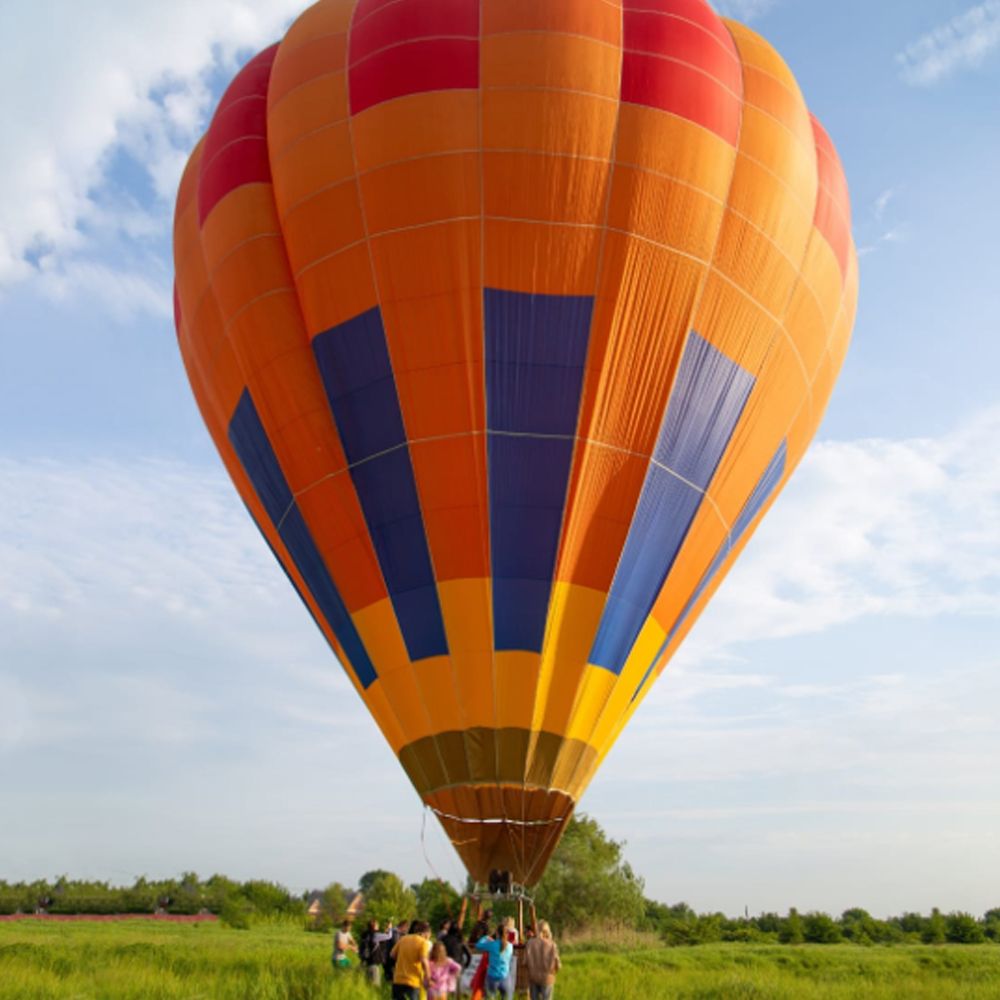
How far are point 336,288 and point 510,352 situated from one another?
1.92m

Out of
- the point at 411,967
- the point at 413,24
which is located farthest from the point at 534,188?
the point at 411,967

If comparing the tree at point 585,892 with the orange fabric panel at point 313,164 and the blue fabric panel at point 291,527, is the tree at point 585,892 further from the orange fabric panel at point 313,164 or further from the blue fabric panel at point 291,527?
the orange fabric panel at point 313,164

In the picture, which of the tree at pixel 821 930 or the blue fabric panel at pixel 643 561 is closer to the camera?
the blue fabric panel at pixel 643 561

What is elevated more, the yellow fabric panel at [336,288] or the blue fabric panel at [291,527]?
the yellow fabric panel at [336,288]

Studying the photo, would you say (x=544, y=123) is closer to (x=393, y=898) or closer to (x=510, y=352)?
(x=510, y=352)

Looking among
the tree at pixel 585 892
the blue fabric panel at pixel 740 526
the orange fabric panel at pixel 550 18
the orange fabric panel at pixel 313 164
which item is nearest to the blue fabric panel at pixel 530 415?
the blue fabric panel at pixel 740 526

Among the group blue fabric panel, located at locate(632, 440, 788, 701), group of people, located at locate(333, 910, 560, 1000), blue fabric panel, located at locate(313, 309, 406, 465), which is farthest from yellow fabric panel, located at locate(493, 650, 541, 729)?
blue fabric panel, located at locate(313, 309, 406, 465)

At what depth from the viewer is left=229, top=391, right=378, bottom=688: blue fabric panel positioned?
10.3 m

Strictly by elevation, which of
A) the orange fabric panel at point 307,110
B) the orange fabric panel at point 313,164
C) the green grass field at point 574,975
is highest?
the orange fabric panel at point 307,110

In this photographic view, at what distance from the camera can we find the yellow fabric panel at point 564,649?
9.32m

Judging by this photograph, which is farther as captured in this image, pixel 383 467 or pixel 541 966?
pixel 383 467

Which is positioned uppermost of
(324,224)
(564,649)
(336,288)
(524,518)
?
(324,224)

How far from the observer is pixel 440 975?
7520mm

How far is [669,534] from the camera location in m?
10.1
